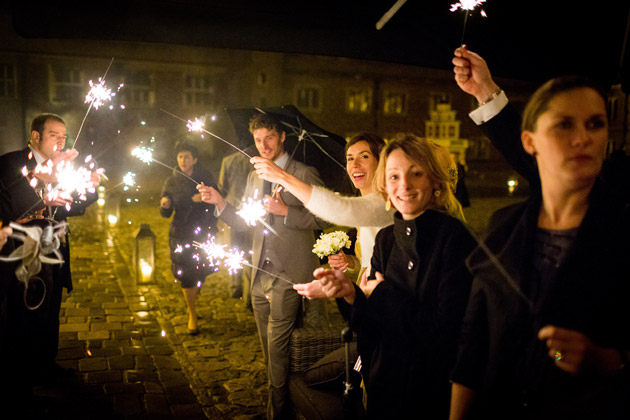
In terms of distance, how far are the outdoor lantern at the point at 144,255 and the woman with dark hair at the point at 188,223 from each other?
179cm

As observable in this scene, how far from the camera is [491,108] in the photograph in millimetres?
2393

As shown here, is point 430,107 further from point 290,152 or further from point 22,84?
point 290,152

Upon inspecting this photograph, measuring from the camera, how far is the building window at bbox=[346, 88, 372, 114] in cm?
4031

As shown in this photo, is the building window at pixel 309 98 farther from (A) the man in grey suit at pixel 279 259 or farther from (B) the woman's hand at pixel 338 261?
(B) the woman's hand at pixel 338 261

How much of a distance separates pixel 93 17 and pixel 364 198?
7.43 ft

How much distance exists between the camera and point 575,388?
1824mm

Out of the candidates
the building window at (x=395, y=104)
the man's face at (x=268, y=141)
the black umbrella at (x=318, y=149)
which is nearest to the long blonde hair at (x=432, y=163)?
the man's face at (x=268, y=141)

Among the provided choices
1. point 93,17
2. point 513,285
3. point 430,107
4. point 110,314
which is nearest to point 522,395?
point 513,285

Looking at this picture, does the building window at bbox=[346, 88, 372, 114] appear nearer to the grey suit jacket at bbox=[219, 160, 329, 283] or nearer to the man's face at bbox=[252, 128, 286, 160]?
the man's face at bbox=[252, 128, 286, 160]

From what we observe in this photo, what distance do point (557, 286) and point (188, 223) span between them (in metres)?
5.64

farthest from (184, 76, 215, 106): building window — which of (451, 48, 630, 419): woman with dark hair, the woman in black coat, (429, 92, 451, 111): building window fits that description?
(451, 48, 630, 419): woman with dark hair

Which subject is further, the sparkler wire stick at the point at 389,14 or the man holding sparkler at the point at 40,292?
the man holding sparkler at the point at 40,292

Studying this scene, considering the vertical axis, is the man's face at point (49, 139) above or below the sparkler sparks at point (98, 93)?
below

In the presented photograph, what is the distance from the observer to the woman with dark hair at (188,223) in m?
6.70
